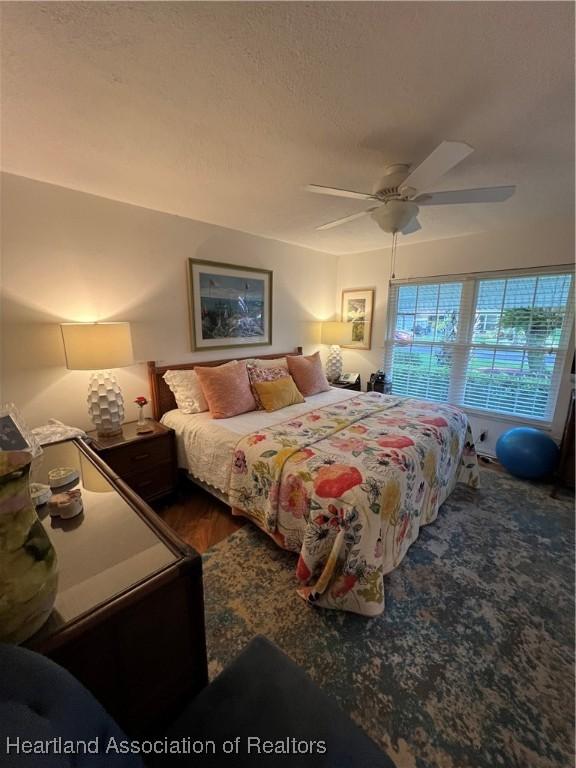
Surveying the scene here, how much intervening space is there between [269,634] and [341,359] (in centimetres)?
334

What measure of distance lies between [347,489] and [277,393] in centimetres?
139

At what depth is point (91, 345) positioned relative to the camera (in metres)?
2.02

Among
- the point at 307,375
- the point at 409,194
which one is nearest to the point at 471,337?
the point at 307,375

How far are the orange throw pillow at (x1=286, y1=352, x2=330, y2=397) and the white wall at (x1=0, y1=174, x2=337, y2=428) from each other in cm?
85

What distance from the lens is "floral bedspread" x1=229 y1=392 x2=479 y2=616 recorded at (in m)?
1.52

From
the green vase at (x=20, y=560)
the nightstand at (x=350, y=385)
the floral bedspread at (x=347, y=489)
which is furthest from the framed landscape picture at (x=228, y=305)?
the green vase at (x=20, y=560)

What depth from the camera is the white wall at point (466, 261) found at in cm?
274

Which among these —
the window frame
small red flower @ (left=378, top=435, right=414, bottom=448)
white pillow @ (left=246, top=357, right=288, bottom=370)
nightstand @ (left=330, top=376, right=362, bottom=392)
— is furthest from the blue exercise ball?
white pillow @ (left=246, top=357, right=288, bottom=370)

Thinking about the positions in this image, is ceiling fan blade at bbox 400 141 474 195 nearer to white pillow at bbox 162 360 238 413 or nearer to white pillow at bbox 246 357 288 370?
white pillow at bbox 246 357 288 370

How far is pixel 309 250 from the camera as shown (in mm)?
3867

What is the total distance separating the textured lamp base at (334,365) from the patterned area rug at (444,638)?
2.31 metres

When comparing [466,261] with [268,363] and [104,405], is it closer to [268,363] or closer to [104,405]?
[268,363]

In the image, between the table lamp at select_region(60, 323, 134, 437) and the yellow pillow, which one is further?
the yellow pillow

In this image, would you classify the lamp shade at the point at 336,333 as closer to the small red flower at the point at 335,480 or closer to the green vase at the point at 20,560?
the small red flower at the point at 335,480
